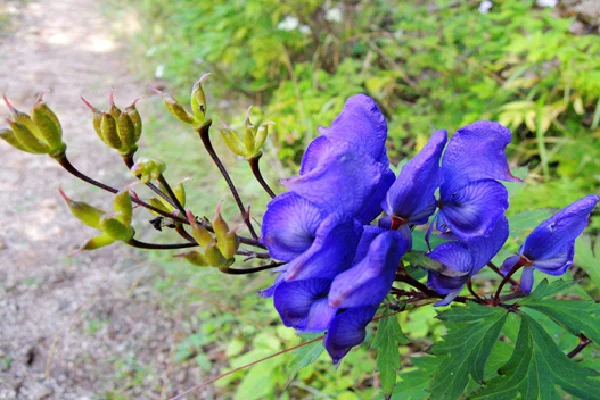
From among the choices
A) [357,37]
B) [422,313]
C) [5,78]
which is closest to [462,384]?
[422,313]

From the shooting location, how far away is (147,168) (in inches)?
24.3

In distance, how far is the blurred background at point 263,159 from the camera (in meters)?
2.12

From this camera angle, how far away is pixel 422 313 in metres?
2.00

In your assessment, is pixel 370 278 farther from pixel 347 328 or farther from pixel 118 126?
pixel 118 126

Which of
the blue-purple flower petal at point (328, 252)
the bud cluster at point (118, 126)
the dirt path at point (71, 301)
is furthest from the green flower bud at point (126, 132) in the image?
the dirt path at point (71, 301)

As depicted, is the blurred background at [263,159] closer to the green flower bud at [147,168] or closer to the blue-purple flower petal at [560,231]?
the blue-purple flower petal at [560,231]

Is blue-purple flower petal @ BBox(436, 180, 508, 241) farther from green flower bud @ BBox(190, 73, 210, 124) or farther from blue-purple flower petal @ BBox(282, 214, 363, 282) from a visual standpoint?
green flower bud @ BBox(190, 73, 210, 124)

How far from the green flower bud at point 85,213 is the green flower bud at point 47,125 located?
91 millimetres

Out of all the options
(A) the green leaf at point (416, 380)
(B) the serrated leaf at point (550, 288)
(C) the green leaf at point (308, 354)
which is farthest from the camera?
(A) the green leaf at point (416, 380)

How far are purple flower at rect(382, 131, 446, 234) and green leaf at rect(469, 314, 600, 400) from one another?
0.93 feet

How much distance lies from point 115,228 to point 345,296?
26cm

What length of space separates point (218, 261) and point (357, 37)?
3.44 metres

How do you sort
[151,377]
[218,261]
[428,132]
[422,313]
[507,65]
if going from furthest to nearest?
[507,65]
[428,132]
[151,377]
[422,313]
[218,261]

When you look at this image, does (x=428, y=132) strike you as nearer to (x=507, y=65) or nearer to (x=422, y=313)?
(x=507, y=65)
